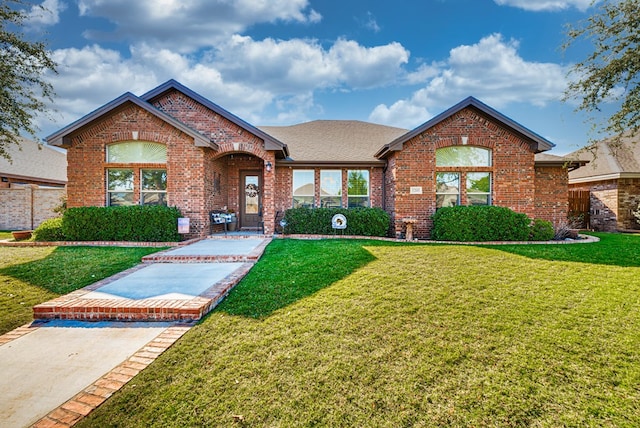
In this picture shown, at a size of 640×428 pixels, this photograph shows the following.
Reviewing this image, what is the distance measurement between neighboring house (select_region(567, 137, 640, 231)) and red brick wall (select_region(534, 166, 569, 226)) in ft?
8.03

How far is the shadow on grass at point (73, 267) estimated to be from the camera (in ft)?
18.3

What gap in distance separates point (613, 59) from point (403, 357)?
949cm

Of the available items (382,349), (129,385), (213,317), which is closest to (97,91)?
(213,317)

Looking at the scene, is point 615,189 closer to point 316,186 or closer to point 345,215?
point 345,215

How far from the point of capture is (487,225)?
10.1 meters

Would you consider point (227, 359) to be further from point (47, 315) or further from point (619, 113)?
point (619, 113)

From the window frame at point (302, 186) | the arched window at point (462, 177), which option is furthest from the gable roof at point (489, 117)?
the window frame at point (302, 186)

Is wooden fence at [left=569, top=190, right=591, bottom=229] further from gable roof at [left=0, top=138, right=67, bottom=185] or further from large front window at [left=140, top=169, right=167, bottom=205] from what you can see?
gable roof at [left=0, top=138, right=67, bottom=185]

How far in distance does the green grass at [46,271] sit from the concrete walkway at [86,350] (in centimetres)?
48

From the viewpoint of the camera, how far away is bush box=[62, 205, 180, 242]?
376 inches

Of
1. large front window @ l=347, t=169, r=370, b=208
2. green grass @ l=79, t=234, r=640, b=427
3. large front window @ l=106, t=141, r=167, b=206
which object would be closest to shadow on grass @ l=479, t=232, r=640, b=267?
green grass @ l=79, t=234, r=640, b=427

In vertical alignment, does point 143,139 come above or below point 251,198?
above

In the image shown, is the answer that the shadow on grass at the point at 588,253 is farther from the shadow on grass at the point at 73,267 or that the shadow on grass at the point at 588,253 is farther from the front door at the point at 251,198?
the shadow on grass at the point at 73,267

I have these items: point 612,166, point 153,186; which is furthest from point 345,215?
point 612,166
